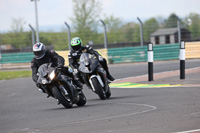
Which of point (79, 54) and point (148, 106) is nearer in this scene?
point (148, 106)

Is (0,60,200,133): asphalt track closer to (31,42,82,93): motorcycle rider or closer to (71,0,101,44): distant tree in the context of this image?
(31,42,82,93): motorcycle rider

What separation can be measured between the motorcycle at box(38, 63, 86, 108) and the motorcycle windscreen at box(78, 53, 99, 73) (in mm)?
1073

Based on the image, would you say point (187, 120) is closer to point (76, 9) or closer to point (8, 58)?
point (8, 58)

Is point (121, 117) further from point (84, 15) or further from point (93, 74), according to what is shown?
Answer: point (84, 15)

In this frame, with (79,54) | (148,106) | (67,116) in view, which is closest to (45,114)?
(67,116)

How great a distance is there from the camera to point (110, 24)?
225ft

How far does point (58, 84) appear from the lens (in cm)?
894

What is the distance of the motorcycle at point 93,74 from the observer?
10195mm

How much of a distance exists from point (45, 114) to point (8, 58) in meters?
23.4

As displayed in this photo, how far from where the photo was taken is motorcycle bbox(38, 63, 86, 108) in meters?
8.76

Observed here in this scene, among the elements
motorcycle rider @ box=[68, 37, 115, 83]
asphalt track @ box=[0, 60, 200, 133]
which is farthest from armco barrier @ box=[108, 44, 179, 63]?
asphalt track @ box=[0, 60, 200, 133]

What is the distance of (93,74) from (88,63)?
286mm

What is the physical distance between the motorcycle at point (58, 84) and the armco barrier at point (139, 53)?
17.9m

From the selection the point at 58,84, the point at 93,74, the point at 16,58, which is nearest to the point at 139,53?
the point at 16,58
